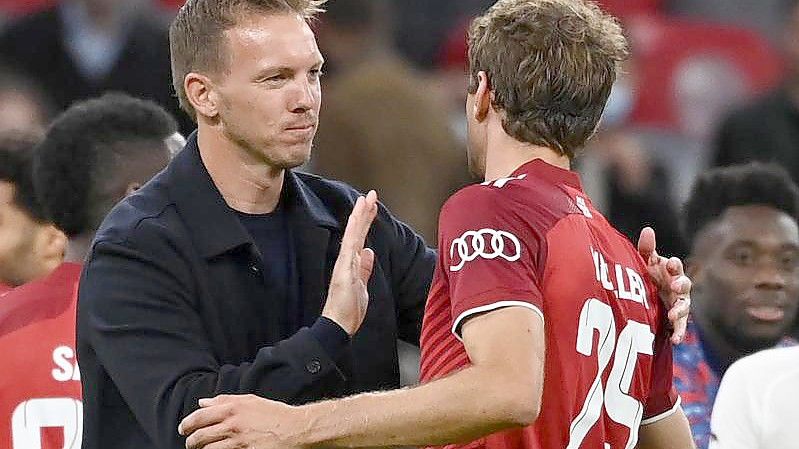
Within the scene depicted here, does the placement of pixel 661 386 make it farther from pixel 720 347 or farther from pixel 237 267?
pixel 720 347

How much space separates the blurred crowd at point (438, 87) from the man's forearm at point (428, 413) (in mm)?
3098

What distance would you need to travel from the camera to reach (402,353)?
24.3 ft

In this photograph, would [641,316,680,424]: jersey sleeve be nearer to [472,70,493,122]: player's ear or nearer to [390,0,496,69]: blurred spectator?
[472,70,493,122]: player's ear

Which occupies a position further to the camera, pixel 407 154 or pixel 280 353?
pixel 407 154

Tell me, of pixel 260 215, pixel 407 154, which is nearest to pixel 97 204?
pixel 260 215

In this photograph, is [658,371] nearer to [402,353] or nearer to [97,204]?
[97,204]

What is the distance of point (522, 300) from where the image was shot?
3086 millimetres

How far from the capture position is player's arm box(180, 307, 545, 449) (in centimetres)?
302

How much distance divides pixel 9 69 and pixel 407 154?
6.67ft

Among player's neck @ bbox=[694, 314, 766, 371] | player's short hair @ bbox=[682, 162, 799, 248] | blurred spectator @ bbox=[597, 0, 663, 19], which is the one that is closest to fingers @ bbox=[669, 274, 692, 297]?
player's neck @ bbox=[694, 314, 766, 371]

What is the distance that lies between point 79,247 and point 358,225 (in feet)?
3.67

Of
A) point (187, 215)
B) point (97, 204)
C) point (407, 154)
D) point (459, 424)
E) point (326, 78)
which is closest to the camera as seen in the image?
point (459, 424)

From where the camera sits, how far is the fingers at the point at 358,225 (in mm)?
3412

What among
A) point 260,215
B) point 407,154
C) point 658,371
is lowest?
point 407,154
